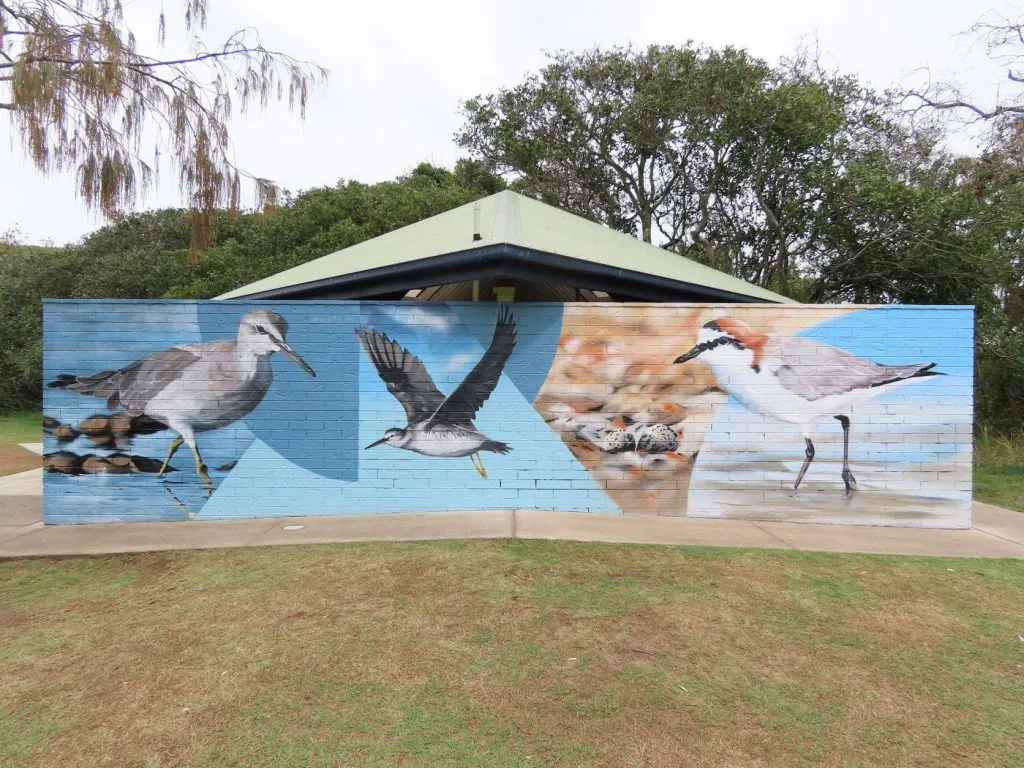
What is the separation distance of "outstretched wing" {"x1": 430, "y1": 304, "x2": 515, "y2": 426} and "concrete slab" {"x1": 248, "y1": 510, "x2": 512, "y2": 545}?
3.56 ft

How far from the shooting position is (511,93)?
747 inches

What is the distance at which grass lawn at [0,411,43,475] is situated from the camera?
35.8ft

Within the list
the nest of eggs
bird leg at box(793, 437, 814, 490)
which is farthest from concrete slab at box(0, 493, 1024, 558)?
the nest of eggs

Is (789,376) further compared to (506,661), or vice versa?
(789,376)

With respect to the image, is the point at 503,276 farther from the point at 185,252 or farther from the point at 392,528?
the point at 185,252

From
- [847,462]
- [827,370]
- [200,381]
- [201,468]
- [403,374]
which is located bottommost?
[201,468]

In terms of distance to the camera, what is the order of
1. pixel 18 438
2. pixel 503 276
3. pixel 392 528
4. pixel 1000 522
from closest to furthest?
pixel 392 528 → pixel 503 276 → pixel 1000 522 → pixel 18 438

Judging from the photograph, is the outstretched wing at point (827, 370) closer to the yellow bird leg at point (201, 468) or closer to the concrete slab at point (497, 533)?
the concrete slab at point (497, 533)

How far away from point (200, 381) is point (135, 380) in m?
0.67

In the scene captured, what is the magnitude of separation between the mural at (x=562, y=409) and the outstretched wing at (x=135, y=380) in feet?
0.13

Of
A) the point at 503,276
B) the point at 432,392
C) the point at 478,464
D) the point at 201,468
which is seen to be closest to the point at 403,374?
the point at 432,392

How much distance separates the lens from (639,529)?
20.6 ft

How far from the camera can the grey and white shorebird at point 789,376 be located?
677 centimetres

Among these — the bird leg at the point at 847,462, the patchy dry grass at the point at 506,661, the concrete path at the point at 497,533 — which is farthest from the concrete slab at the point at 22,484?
the bird leg at the point at 847,462
